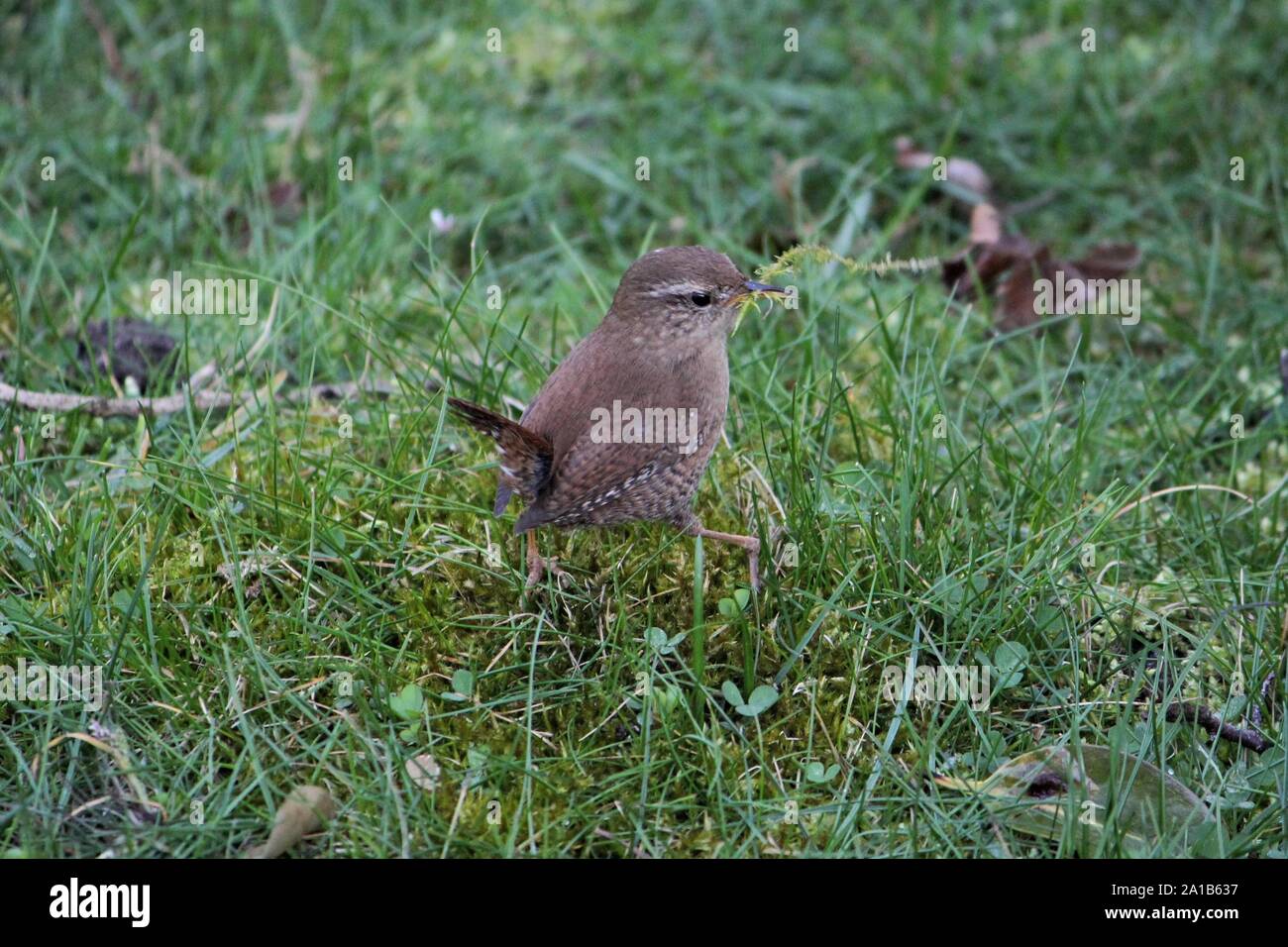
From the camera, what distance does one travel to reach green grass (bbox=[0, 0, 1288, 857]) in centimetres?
322

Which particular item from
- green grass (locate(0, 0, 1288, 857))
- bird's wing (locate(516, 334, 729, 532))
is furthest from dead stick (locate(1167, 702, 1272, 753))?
bird's wing (locate(516, 334, 729, 532))

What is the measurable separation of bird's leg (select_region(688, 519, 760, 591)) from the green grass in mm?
58

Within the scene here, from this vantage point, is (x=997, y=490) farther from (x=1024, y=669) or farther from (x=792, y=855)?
(x=792, y=855)

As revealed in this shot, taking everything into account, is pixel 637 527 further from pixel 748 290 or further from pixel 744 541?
pixel 748 290

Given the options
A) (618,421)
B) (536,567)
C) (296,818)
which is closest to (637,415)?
(618,421)

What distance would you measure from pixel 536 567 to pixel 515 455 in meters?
0.34

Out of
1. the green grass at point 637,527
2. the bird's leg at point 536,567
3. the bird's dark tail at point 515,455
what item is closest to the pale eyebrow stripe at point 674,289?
the green grass at point 637,527

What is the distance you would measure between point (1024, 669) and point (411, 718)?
1.53 m

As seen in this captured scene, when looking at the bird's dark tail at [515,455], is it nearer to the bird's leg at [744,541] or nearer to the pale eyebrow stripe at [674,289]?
the bird's leg at [744,541]

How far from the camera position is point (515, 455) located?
3.50 metres

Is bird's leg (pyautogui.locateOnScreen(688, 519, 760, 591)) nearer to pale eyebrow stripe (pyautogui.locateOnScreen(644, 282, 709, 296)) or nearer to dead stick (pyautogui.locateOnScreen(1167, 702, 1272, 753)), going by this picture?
pale eyebrow stripe (pyautogui.locateOnScreen(644, 282, 709, 296))

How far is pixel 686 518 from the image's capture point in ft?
12.4

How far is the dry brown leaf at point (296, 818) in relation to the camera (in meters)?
3.00

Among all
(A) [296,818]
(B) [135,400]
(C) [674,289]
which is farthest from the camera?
(B) [135,400]
